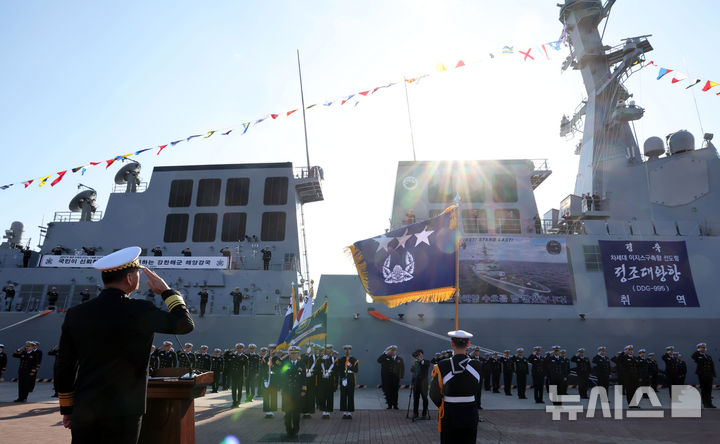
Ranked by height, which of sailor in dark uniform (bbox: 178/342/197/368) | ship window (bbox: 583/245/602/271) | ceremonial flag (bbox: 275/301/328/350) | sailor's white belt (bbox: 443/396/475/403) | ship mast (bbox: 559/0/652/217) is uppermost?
ship mast (bbox: 559/0/652/217)

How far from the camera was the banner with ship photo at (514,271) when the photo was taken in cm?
1508

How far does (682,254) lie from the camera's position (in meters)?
→ 15.6

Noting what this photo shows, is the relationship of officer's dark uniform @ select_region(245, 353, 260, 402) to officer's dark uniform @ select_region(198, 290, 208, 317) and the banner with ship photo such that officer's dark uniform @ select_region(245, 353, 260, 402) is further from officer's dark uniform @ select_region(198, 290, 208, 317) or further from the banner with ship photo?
the banner with ship photo

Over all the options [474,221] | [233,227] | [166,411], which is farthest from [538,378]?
[233,227]

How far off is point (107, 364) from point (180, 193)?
64.2ft

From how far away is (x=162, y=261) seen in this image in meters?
17.2

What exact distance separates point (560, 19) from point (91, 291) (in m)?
25.6

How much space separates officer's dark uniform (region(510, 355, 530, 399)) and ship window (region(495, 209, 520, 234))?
19.2 ft

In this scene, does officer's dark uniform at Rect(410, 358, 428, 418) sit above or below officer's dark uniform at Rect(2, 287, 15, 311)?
below

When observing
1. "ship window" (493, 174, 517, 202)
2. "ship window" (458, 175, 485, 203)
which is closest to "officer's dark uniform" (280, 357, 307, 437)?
"ship window" (458, 175, 485, 203)

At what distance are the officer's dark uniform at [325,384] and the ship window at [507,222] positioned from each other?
10.3 metres

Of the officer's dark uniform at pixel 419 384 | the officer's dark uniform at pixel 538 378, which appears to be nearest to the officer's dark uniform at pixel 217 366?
the officer's dark uniform at pixel 419 384

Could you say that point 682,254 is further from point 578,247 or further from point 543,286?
point 543,286

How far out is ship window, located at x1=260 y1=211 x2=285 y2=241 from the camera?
1936cm
